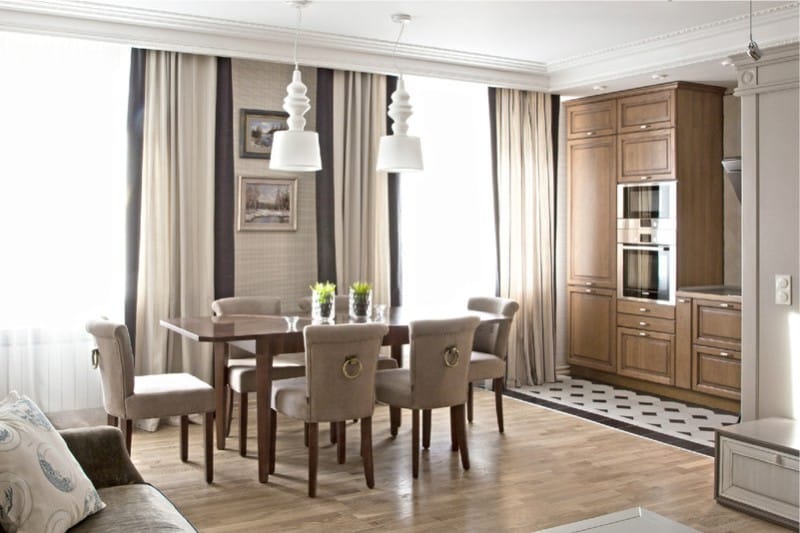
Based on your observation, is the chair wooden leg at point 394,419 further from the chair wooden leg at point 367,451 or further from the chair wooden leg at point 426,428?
the chair wooden leg at point 367,451

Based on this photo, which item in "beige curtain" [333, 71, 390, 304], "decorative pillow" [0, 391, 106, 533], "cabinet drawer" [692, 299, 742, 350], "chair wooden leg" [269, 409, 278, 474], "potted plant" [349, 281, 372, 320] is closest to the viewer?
"decorative pillow" [0, 391, 106, 533]

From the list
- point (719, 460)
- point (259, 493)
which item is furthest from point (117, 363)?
point (719, 460)

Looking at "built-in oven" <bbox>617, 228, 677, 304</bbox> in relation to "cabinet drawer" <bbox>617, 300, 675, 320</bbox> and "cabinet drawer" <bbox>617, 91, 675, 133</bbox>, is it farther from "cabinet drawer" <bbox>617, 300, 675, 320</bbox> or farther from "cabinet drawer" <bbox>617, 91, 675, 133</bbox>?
"cabinet drawer" <bbox>617, 91, 675, 133</bbox>

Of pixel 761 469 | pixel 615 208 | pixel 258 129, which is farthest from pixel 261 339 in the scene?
pixel 615 208

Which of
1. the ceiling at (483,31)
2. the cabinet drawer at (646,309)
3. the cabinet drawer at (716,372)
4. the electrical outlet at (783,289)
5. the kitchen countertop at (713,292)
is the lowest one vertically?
the cabinet drawer at (716,372)

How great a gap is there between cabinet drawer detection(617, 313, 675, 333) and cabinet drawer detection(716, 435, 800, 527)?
267cm

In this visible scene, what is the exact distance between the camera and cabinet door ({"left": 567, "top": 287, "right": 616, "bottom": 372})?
7.31 metres

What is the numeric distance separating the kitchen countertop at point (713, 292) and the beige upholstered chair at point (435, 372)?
2.56 m

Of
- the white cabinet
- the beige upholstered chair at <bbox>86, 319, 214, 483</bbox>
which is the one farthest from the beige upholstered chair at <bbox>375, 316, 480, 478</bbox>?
the white cabinet

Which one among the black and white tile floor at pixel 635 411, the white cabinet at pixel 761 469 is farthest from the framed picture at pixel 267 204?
the white cabinet at pixel 761 469

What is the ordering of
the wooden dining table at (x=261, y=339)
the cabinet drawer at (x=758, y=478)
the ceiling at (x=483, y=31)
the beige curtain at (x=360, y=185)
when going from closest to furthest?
the cabinet drawer at (x=758, y=478), the wooden dining table at (x=261, y=339), the ceiling at (x=483, y=31), the beige curtain at (x=360, y=185)

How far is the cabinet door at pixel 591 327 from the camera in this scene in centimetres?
731

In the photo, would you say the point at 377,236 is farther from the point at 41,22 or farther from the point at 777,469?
the point at 777,469

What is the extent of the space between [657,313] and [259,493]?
12.6ft
